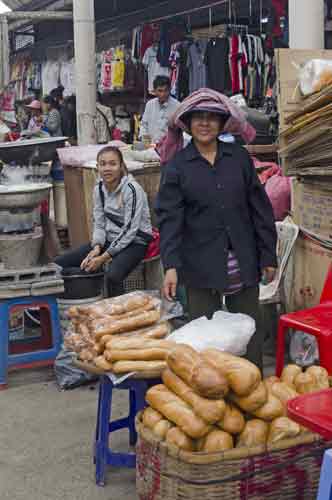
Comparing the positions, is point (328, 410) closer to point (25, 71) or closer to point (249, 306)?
point (249, 306)

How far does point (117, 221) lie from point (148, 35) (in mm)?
6950

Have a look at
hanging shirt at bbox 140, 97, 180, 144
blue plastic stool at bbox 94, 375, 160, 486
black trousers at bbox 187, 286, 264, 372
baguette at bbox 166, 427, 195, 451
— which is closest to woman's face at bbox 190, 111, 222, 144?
black trousers at bbox 187, 286, 264, 372

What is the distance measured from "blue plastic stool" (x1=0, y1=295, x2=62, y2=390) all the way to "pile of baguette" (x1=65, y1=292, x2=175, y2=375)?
1.40 m

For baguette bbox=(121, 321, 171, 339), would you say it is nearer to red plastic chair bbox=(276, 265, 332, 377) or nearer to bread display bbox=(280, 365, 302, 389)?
bread display bbox=(280, 365, 302, 389)

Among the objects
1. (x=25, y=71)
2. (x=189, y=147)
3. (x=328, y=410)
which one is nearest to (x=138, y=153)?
(x=189, y=147)

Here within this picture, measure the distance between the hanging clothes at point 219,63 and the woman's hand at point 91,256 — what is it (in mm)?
5343

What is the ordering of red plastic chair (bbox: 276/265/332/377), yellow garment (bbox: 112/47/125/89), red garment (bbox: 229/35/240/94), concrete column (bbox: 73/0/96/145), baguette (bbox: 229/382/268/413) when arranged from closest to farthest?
baguette (bbox: 229/382/268/413) < red plastic chair (bbox: 276/265/332/377) < red garment (bbox: 229/35/240/94) < concrete column (bbox: 73/0/96/145) < yellow garment (bbox: 112/47/125/89)

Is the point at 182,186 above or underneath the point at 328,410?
above

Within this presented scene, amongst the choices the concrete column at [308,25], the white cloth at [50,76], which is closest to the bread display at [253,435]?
the concrete column at [308,25]

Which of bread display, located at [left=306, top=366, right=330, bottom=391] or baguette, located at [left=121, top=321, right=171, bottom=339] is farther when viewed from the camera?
baguette, located at [left=121, top=321, right=171, bottom=339]

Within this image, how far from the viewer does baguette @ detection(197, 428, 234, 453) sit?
282 centimetres

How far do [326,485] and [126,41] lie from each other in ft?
39.1

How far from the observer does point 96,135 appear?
10.9 meters

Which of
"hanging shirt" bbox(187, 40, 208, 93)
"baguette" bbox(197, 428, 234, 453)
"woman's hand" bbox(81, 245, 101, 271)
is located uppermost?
"hanging shirt" bbox(187, 40, 208, 93)
